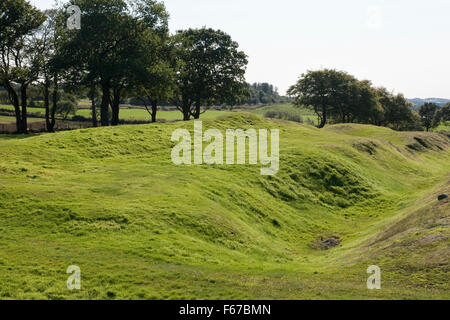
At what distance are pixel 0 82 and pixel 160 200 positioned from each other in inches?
1921

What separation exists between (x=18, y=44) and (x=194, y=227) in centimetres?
5577

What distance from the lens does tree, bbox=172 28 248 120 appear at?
260ft

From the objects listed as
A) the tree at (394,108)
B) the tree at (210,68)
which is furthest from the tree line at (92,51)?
the tree at (394,108)

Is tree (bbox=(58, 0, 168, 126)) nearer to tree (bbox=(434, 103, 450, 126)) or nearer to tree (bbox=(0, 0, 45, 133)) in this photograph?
tree (bbox=(0, 0, 45, 133))

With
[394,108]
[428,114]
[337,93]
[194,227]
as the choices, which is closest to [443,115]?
[428,114]

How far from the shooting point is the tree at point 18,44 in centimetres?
5753

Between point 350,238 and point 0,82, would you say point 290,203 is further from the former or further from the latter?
point 0,82

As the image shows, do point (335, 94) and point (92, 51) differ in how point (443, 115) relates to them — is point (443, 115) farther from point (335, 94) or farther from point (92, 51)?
point (92, 51)

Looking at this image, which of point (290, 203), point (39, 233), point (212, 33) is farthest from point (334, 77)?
point (39, 233)

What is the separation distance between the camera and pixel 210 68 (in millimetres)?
80250

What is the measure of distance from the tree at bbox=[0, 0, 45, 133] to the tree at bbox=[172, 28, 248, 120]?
27714 millimetres

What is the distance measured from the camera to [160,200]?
24750 mm

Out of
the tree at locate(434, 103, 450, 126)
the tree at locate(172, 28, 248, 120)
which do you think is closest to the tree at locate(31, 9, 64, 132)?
the tree at locate(172, 28, 248, 120)

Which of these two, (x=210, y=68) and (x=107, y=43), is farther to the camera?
(x=210, y=68)
